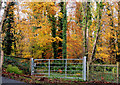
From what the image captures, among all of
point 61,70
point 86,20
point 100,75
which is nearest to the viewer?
point 100,75

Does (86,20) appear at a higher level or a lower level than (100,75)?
higher

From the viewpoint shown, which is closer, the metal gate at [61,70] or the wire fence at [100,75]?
the wire fence at [100,75]

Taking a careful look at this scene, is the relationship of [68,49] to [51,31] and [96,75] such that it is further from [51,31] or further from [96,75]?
[96,75]

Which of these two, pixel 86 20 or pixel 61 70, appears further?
pixel 61 70

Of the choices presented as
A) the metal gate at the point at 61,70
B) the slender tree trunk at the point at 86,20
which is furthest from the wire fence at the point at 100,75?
the slender tree trunk at the point at 86,20

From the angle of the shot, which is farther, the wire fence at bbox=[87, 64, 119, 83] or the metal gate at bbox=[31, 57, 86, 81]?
the metal gate at bbox=[31, 57, 86, 81]

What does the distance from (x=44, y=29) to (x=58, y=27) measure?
4.14 ft

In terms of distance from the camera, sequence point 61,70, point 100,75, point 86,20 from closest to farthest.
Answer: point 100,75, point 86,20, point 61,70

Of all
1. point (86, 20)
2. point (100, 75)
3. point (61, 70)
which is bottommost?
point (100, 75)

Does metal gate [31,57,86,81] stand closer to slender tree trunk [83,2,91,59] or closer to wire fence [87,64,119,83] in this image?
wire fence [87,64,119,83]

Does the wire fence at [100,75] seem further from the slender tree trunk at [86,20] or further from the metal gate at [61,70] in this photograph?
the slender tree trunk at [86,20]

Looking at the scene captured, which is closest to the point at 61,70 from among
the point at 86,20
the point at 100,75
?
the point at 100,75

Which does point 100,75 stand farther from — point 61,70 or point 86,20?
point 86,20

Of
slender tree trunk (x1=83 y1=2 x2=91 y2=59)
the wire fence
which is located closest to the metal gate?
the wire fence
